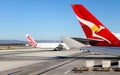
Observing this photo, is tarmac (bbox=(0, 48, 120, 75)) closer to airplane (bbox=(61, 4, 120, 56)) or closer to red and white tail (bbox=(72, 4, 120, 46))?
airplane (bbox=(61, 4, 120, 56))

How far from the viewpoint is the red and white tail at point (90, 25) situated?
1117 inches

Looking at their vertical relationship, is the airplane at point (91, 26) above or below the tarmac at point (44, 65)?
above

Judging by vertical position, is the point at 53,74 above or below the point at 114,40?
below

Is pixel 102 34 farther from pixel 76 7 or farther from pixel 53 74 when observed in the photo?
pixel 53 74

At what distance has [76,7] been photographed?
2836 cm

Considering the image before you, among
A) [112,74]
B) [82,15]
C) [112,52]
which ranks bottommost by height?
[112,74]

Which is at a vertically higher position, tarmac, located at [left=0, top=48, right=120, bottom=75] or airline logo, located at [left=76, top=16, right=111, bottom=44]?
airline logo, located at [left=76, top=16, right=111, bottom=44]

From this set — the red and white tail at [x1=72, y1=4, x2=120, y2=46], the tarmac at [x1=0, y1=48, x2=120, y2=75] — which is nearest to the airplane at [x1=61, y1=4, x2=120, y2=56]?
the red and white tail at [x1=72, y1=4, x2=120, y2=46]

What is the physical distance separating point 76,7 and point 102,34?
3.73 m

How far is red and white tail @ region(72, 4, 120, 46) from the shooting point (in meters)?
28.4

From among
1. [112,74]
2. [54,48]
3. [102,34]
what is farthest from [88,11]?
[54,48]

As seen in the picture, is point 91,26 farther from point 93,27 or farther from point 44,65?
point 44,65

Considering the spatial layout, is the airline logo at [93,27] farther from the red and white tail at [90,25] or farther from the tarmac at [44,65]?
the tarmac at [44,65]

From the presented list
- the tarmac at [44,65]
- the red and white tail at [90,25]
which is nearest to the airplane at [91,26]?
the red and white tail at [90,25]
